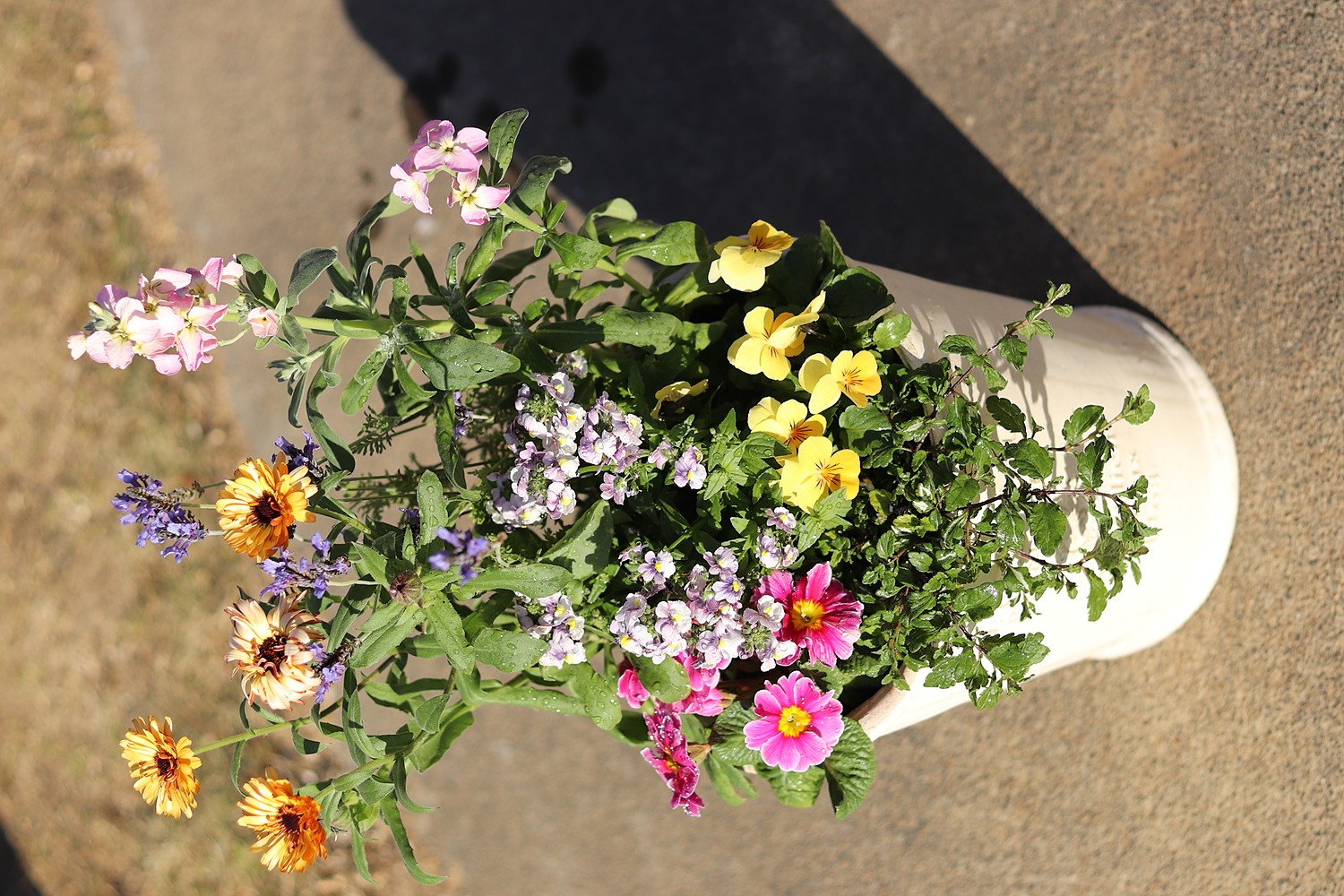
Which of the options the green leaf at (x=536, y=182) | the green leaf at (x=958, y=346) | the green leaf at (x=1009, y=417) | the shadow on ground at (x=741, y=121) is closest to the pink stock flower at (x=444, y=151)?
the green leaf at (x=536, y=182)

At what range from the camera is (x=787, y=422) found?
1497 mm

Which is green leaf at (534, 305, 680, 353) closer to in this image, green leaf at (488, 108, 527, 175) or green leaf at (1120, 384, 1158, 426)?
green leaf at (488, 108, 527, 175)

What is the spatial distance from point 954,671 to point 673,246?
2.66 feet

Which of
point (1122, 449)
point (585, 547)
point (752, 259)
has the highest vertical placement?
point (752, 259)

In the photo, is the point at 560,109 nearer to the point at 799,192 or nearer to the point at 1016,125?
the point at 799,192


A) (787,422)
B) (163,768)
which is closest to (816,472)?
(787,422)

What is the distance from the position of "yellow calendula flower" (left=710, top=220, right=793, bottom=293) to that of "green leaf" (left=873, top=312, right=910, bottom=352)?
0.65 feet

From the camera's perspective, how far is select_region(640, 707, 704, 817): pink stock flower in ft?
4.89

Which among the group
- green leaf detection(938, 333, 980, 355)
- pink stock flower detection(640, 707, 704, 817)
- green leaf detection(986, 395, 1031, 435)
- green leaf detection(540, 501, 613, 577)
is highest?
green leaf detection(938, 333, 980, 355)

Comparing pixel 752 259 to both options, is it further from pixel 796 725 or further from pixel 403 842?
pixel 403 842

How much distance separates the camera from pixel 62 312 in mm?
4004

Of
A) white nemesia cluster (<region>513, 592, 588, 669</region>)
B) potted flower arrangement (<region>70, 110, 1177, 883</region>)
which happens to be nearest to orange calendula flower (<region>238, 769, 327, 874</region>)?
potted flower arrangement (<region>70, 110, 1177, 883</region>)

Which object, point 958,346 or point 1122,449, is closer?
point 958,346

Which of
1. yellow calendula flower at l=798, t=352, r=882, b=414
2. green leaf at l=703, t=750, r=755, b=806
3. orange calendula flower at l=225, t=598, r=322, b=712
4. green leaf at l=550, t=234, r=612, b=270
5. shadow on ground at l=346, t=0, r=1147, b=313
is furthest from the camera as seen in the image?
shadow on ground at l=346, t=0, r=1147, b=313
